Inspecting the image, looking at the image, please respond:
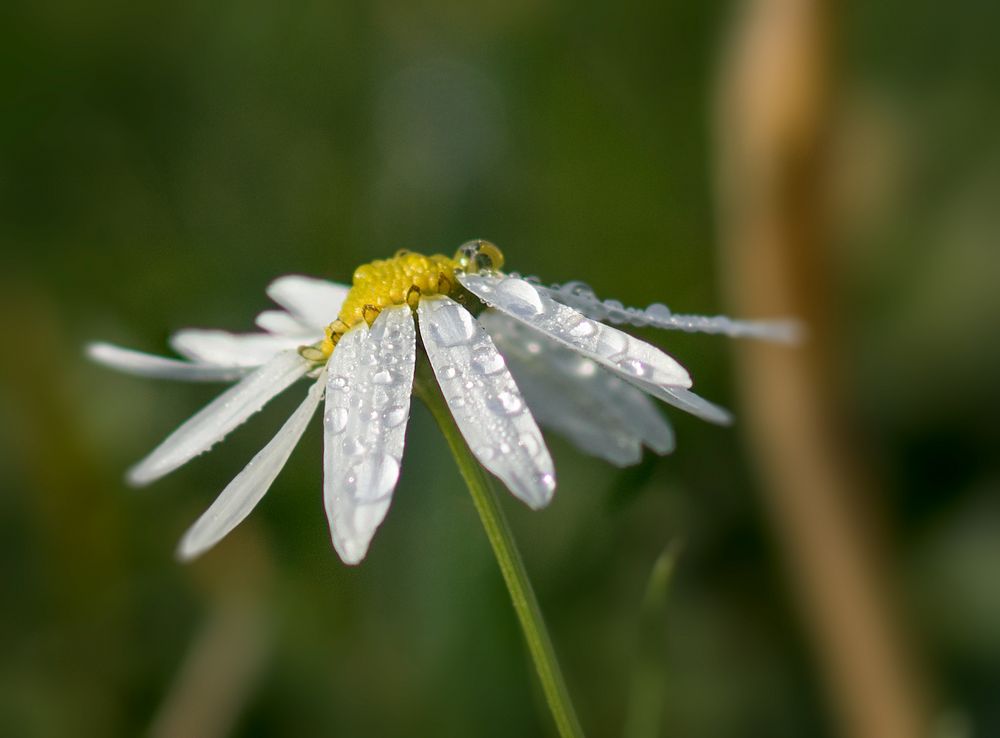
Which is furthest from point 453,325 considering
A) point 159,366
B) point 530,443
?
point 159,366

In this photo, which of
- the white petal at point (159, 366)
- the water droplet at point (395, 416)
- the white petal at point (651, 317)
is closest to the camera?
the water droplet at point (395, 416)

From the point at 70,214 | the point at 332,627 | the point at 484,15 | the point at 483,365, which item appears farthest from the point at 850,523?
the point at 70,214

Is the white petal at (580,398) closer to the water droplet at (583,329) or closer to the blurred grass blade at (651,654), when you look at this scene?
the blurred grass blade at (651,654)

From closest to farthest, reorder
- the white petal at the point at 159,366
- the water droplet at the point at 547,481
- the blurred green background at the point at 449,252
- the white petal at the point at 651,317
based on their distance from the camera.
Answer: the water droplet at the point at 547,481
the white petal at the point at 651,317
the white petal at the point at 159,366
the blurred green background at the point at 449,252

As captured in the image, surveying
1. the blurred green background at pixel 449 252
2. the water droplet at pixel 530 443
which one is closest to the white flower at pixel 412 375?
the water droplet at pixel 530 443

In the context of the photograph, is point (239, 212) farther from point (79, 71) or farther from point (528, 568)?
point (528, 568)

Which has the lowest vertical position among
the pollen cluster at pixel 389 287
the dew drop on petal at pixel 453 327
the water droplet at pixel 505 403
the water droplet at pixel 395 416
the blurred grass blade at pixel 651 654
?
the blurred grass blade at pixel 651 654
